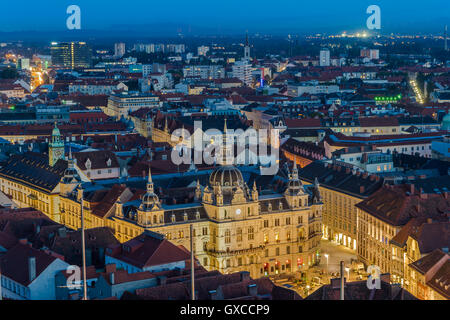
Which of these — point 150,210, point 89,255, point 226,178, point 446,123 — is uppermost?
point 226,178

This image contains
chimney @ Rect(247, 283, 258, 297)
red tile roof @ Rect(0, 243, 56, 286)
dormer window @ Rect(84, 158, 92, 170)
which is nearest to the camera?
chimney @ Rect(247, 283, 258, 297)

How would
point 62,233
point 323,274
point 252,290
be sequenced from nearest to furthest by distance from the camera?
1. point 252,290
2. point 62,233
3. point 323,274

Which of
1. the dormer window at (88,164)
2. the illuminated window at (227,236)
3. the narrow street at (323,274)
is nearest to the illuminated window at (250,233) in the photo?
the illuminated window at (227,236)

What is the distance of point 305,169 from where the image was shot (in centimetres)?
9656

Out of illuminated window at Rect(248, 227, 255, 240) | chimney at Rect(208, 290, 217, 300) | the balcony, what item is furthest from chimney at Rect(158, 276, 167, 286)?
illuminated window at Rect(248, 227, 255, 240)

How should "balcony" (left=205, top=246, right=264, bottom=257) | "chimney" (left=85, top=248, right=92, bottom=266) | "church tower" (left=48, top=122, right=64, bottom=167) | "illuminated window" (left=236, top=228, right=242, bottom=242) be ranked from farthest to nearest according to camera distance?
"church tower" (left=48, top=122, right=64, bottom=167) < "illuminated window" (left=236, top=228, right=242, bottom=242) < "balcony" (left=205, top=246, right=264, bottom=257) < "chimney" (left=85, top=248, right=92, bottom=266)

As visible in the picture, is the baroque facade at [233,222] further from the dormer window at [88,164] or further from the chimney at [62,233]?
the dormer window at [88,164]

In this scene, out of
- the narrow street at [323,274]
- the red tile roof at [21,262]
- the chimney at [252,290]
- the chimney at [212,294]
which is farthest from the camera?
the narrow street at [323,274]

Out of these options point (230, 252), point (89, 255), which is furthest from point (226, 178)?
point (89, 255)

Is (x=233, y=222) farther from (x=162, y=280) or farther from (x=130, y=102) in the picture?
(x=130, y=102)

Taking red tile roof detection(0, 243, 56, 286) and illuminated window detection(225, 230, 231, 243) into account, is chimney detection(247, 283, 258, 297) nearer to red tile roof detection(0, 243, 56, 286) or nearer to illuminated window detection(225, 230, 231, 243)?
red tile roof detection(0, 243, 56, 286)

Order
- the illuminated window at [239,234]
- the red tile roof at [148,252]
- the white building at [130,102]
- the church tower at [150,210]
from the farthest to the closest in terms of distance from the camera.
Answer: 1. the white building at [130,102]
2. the illuminated window at [239,234]
3. the church tower at [150,210]
4. the red tile roof at [148,252]

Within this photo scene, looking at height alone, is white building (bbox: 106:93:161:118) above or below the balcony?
above
